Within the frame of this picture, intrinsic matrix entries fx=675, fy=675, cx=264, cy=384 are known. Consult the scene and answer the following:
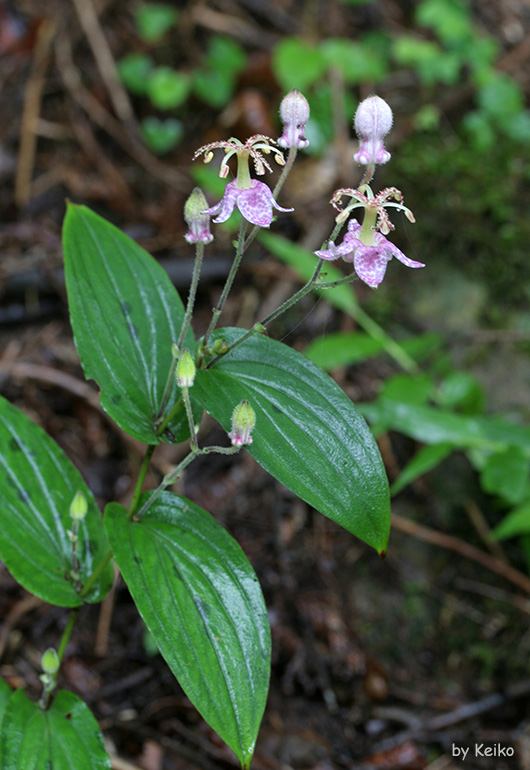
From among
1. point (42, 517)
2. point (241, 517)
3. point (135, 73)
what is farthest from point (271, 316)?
point (135, 73)

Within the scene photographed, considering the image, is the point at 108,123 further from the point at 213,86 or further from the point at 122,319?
the point at 122,319

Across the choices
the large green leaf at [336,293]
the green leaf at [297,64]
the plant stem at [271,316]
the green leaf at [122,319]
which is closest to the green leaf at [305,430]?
the plant stem at [271,316]

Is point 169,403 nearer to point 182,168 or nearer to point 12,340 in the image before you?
point 12,340

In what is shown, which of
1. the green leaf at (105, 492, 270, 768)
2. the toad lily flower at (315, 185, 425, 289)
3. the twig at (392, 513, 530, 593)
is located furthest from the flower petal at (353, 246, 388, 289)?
the twig at (392, 513, 530, 593)

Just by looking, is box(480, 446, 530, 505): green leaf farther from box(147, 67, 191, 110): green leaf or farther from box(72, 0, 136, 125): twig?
box(72, 0, 136, 125): twig

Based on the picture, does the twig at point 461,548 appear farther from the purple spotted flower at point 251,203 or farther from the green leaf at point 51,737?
the purple spotted flower at point 251,203

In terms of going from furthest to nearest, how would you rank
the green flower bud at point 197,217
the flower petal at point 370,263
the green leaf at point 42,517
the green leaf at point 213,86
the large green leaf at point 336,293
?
1. the green leaf at point 213,86
2. the large green leaf at point 336,293
3. the green leaf at point 42,517
4. the green flower bud at point 197,217
5. the flower petal at point 370,263

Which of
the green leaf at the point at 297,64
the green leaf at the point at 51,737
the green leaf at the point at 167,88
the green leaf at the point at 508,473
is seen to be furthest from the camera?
the green leaf at the point at 167,88
